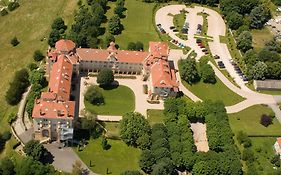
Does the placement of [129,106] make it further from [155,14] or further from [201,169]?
[155,14]

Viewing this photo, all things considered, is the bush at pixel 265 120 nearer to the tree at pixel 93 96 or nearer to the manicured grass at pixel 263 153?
the manicured grass at pixel 263 153

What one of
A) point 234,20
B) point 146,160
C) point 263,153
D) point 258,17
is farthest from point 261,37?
point 146,160

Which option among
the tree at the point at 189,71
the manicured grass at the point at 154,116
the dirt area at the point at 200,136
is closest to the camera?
the dirt area at the point at 200,136

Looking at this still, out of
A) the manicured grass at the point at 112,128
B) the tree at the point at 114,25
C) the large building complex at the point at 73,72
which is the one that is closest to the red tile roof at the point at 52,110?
the large building complex at the point at 73,72

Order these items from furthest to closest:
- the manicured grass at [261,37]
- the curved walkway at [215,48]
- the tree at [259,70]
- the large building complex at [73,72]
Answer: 1. the manicured grass at [261,37]
2. the tree at [259,70]
3. the curved walkway at [215,48]
4. the large building complex at [73,72]

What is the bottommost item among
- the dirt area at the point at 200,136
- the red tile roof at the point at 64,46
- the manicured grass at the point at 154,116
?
the dirt area at the point at 200,136

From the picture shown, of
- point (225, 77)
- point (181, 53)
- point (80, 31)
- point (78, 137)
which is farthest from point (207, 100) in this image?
point (80, 31)
